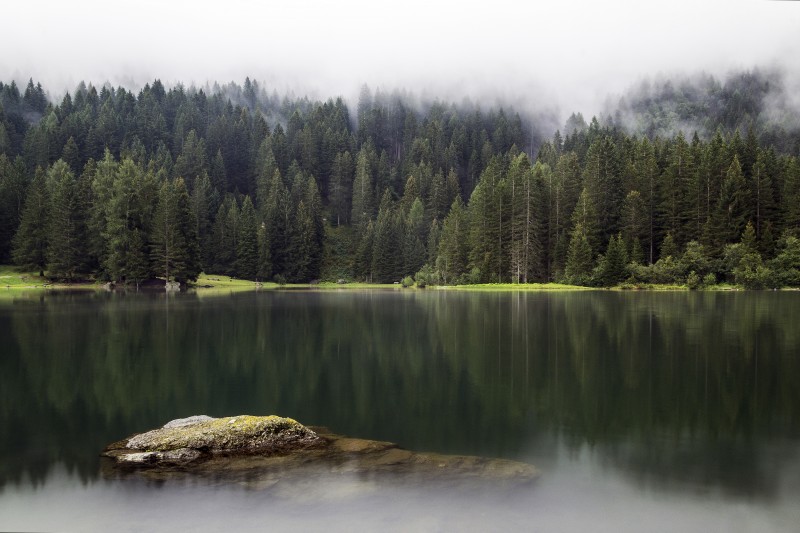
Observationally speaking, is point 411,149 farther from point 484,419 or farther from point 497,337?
point 484,419

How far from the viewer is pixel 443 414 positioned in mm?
16203

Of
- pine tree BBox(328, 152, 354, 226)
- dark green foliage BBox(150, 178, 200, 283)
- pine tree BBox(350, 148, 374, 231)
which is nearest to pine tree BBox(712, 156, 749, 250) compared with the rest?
dark green foliage BBox(150, 178, 200, 283)

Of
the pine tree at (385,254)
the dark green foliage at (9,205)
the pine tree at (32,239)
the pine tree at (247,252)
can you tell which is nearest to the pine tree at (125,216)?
the pine tree at (32,239)

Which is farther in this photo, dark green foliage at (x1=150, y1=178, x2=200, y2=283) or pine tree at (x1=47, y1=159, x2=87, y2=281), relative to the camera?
dark green foliage at (x1=150, y1=178, x2=200, y2=283)

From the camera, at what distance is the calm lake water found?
9.90 metres

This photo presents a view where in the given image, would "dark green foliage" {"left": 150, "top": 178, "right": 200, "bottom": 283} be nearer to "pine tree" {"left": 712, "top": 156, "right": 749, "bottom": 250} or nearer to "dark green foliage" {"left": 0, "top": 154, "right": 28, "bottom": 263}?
"dark green foliage" {"left": 0, "top": 154, "right": 28, "bottom": 263}

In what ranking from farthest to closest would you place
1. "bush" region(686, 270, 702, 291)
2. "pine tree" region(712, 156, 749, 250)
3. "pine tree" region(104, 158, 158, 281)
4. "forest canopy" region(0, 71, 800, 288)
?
"pine tree" region(104, 158, 158, 281) < "forest canopy" region(0, 71, 800, 288) < "pine tree" region(712, 156, 749, 250) < "bush" region(686, 270, 702, 291)

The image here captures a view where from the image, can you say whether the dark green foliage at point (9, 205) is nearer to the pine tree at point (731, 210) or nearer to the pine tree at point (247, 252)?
the pine tree at point (247, 252)

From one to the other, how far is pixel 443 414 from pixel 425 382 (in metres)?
4.28

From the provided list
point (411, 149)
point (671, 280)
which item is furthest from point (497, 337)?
point (411, 149)

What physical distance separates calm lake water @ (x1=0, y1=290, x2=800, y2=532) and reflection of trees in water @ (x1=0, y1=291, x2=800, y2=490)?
0.33 feet

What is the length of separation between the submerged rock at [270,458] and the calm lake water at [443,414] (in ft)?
1.58

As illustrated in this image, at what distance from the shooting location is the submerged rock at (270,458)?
38.0 ft

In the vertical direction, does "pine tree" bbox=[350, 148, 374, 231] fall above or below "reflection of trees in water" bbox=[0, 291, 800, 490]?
above
